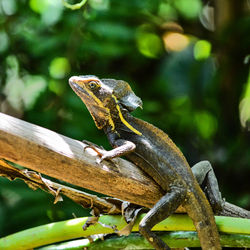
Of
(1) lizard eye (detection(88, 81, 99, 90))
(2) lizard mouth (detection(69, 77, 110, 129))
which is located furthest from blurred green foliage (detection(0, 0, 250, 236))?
(1) lizard eye (detection(88, 81, 99, 90))

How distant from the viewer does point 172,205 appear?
92.7 inches

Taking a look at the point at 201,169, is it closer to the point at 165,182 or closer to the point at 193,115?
the point at 165,182

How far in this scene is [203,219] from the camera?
238 centimetres

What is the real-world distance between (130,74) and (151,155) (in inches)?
120

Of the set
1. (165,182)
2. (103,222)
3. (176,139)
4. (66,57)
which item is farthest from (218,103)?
(103,222)

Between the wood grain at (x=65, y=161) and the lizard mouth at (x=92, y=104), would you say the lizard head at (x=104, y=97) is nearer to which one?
the lizard mouth at (x=92, y=104)

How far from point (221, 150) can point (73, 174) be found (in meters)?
2.84

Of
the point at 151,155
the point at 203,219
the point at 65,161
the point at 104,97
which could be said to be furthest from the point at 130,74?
the point at 65,161

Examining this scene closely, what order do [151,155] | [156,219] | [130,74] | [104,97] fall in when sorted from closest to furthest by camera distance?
[156,219] → [151,155] → [104,97] → [130,74]

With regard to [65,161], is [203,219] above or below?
below

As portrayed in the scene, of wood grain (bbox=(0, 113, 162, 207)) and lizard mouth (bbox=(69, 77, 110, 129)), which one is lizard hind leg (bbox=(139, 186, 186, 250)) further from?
lizard mouth (bbox=(69, 77, 110, 129))

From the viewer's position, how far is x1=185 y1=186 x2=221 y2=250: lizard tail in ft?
7.70

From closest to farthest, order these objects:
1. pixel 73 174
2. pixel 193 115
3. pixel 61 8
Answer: pixel 73 174
pixel 61 8
pixel 193 115

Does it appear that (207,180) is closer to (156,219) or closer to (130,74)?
(156,219)
